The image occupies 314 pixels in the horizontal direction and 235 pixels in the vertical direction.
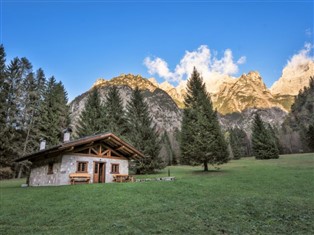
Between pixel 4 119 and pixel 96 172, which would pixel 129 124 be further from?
pixel 4 119

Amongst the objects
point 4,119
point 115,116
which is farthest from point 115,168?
point 4,119

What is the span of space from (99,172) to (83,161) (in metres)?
2.21

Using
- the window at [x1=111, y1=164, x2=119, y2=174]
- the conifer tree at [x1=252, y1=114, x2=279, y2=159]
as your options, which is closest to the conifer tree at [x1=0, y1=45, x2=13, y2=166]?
the window at [x1=111, y1=164, x2=119, y2=174]

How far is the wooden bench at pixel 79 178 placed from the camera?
18.6 m

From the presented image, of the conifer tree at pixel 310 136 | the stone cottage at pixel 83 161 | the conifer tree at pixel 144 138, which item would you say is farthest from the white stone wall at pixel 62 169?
the conifer tree at pixel 310 136

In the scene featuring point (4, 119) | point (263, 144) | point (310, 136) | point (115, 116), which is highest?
point (115, 116)

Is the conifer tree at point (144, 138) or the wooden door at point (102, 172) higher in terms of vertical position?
the conifer tree at point (144, 138)

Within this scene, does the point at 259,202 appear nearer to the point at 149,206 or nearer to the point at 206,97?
the point at 149,206

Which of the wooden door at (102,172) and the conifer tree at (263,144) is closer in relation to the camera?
the wooden door at (102,172)

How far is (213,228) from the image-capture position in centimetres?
739

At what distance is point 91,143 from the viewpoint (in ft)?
66.7

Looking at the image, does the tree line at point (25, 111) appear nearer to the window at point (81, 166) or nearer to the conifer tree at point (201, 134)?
the window at point (81, 166)

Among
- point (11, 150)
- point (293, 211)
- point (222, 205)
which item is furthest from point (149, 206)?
point (11, 150)

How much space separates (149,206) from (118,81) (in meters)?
127
